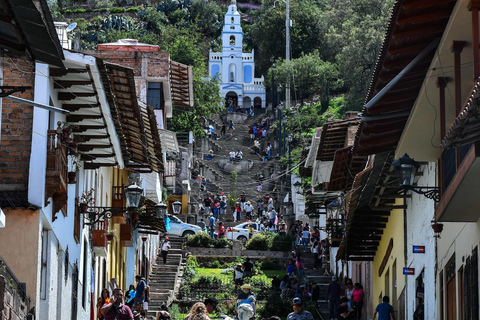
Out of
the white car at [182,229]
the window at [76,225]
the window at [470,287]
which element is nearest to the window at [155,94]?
the white car at [182,229]

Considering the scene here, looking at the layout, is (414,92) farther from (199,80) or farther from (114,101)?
(199,80)

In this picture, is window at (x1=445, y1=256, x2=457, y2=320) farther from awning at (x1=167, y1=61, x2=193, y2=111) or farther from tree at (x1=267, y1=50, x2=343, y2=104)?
tree at (x1=267, y1=50, x2=343, y2=104)

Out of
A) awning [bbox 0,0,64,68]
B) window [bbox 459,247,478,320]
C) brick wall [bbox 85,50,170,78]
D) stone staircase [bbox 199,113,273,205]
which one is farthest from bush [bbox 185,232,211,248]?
awning [bbox 0,0,64,68]

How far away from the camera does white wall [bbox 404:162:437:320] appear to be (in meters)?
20.7

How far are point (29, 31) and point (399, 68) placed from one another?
5.44 m

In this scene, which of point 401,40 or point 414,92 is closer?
point 401,40

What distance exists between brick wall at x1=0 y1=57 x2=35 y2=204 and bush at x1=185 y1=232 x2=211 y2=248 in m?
26.1

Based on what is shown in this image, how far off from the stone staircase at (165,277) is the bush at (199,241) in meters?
0.33

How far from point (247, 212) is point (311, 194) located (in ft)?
70.3

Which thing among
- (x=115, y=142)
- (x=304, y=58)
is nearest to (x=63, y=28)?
(x=115, y=142)

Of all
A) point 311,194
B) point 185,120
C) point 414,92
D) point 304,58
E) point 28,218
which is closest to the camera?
point 414,92

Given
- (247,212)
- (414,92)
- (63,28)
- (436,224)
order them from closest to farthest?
(414,92) → (436,224) → (63,28) → (247,212)

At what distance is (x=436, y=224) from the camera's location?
18734mm

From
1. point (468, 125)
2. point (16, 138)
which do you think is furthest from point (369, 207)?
point (468, 125)
